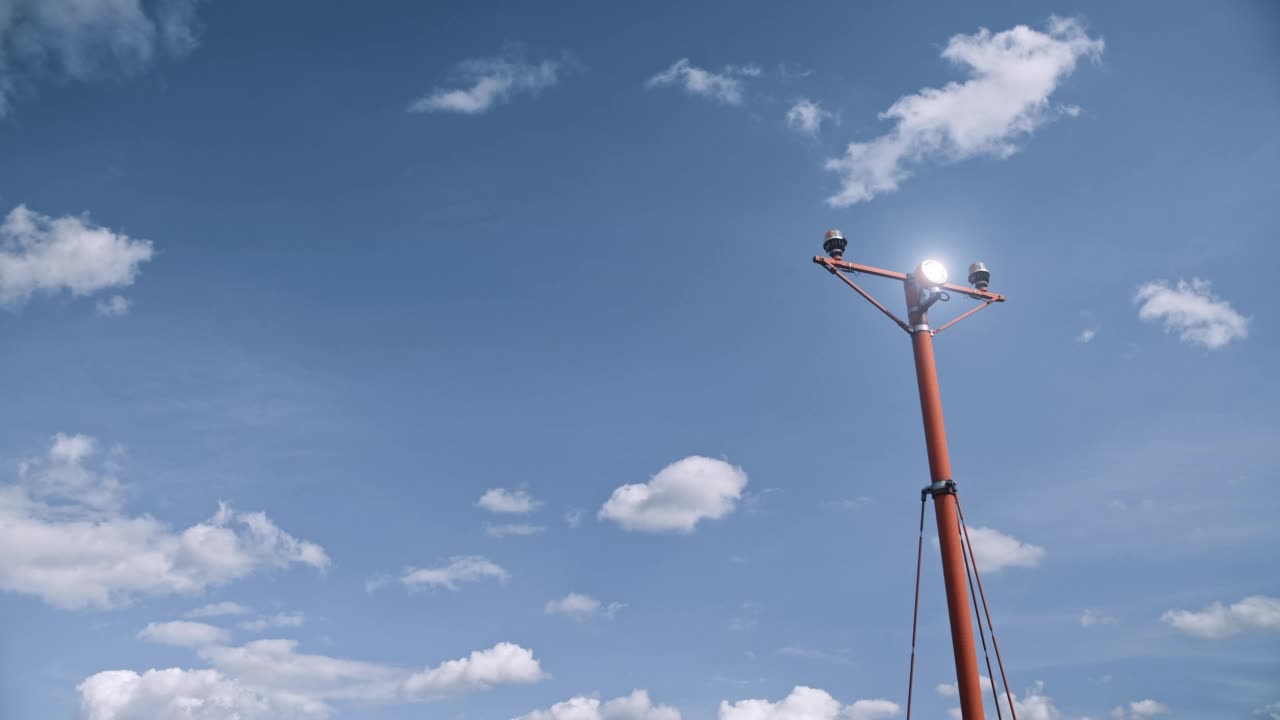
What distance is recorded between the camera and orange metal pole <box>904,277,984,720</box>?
2411cm

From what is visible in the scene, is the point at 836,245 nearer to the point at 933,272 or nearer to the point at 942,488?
the point at 933,272

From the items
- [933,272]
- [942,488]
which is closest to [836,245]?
[933,272]

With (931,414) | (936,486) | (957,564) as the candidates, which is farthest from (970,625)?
(931,414)

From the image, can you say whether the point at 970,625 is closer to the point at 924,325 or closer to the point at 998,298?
the point at 924,325

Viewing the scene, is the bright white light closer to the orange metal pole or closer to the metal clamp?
the orange metal pole

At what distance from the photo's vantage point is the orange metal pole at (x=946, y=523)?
949 inches

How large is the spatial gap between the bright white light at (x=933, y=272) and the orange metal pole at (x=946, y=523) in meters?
0.55

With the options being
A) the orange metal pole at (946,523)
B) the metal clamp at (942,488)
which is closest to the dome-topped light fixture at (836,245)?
the orange metal pole at (946,523)

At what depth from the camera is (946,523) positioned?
25594 mm

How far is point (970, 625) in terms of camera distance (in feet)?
81.0

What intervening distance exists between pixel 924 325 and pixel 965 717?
12495 millimetres

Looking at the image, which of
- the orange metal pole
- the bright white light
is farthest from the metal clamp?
the bright white light

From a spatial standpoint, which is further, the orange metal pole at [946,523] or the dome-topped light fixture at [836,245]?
the dome-topped light fixture at [836,245]

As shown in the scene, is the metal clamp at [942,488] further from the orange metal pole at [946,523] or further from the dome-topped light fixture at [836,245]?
the dome-topped light fixture at [836,245]
